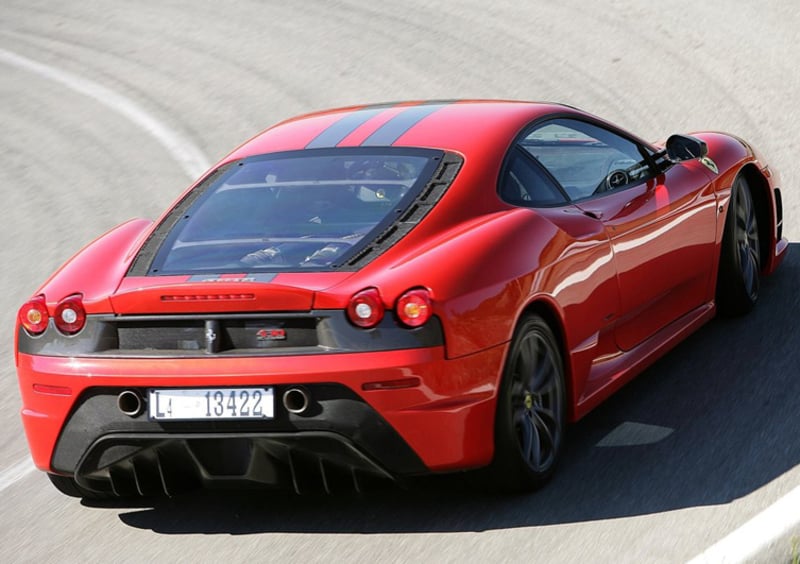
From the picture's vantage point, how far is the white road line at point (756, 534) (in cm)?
453

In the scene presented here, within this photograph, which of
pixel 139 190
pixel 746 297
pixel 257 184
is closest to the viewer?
pixel 257 184

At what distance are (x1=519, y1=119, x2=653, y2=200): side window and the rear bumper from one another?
4.44ft

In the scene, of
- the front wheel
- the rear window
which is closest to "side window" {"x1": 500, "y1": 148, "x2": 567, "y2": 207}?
the rear window

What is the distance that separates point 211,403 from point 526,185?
1.66 metres

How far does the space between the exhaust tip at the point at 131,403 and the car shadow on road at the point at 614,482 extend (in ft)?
1.76

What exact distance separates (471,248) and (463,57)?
392 inches

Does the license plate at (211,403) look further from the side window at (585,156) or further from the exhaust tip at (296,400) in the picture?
the side window at (585,156)

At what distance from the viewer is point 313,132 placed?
20.5ft

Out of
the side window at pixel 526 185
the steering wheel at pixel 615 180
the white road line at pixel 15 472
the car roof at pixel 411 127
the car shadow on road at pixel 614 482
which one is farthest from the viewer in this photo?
the steering wheel at pixel 615 180

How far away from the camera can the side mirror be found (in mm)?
6934

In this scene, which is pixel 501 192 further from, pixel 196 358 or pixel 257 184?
pixel 196 358

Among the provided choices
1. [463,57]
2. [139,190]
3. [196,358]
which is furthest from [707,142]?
[463,57]

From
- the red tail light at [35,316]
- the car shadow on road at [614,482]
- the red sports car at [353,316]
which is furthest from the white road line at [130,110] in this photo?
the red tail light at [35,316]

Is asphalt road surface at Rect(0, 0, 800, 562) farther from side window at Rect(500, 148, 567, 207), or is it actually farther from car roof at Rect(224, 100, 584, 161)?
car roof at Rect(224, 100, 584, 161)
